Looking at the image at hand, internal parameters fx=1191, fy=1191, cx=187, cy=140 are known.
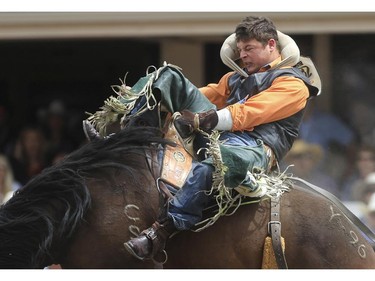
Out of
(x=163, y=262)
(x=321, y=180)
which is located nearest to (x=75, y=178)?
(x=163, y=262)

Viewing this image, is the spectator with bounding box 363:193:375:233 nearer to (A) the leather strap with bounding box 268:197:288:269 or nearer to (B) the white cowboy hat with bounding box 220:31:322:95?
(B) the white cowboy hat with bounding box 220:31:322:95

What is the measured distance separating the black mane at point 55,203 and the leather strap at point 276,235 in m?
0.65

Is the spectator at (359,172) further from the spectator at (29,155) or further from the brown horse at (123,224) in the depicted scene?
the brown horse at (123,224)

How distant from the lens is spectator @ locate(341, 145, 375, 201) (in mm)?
9562

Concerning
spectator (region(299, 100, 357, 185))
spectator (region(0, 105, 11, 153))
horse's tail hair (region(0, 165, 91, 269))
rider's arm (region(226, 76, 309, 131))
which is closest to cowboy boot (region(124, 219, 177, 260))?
horse's tail hair (region(0, 165, 91, 269))

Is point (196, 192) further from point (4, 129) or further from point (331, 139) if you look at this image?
point (4, 129)

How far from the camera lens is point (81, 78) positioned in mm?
11352

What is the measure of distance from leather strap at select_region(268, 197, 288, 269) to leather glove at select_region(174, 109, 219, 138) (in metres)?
0.47

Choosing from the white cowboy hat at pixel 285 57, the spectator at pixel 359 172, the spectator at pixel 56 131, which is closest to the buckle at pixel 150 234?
the white cowboy hat at pixel 285 57

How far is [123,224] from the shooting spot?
5.59 meters

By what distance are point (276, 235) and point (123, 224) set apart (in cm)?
73

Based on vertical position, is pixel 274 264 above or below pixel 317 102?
above

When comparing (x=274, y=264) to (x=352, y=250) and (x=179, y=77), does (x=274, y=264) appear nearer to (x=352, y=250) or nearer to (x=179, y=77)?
(x=352, y=250)

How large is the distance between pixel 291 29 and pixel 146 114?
4.67 meters
